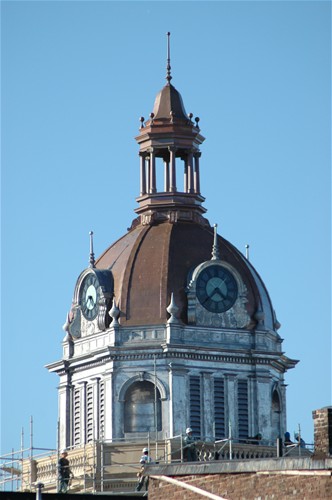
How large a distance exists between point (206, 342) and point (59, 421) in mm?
9093

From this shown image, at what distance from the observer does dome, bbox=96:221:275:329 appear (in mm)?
116125

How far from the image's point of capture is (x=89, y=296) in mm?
118688

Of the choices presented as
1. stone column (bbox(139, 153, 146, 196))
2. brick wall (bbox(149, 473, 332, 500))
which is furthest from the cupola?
brick wall (bbox(149, 473, 332, 500))

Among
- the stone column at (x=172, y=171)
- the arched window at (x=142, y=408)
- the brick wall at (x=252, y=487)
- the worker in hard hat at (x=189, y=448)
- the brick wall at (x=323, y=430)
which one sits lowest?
the brick wall at (x=252, y=487)

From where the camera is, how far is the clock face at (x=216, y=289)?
382 feet

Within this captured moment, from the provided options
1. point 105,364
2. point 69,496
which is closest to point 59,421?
point 105,364

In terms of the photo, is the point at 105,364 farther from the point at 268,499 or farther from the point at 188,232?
the point at 268,499

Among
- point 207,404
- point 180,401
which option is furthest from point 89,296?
point 207,404

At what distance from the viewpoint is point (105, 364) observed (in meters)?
116

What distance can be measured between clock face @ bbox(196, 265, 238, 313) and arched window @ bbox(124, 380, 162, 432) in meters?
5.03

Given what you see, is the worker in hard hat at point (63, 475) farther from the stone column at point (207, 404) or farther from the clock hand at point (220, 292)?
the clock hand at point (220, 292)

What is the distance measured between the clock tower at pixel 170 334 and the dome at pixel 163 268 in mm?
49

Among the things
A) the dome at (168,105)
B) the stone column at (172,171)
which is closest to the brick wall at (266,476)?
the stone column at (172,171)

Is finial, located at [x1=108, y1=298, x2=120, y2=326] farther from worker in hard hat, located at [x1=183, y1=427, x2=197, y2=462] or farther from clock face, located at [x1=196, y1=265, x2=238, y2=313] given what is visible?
worker in hard hat, located at [x1=183, y1=427, x2=197, y2=462]
